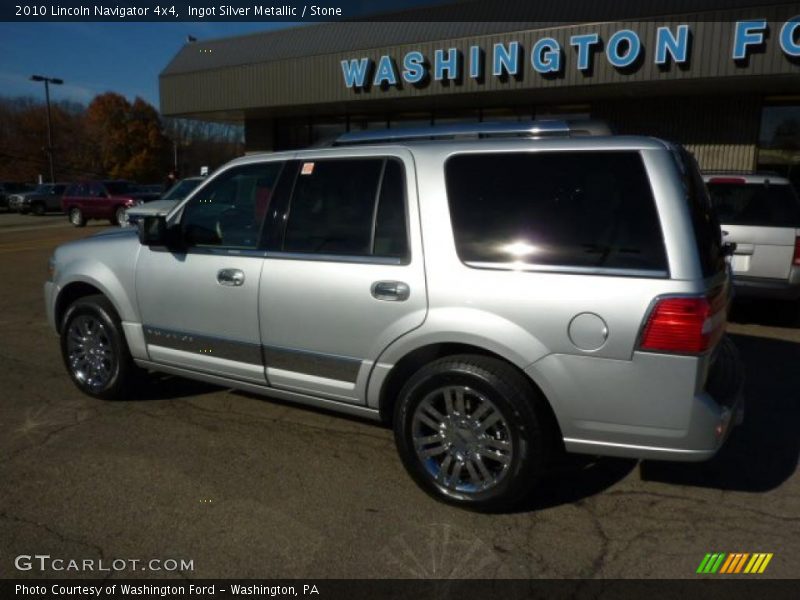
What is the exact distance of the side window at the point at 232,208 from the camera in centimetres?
388

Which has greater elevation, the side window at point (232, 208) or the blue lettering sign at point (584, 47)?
the blue lettering sign at point (584, 47)

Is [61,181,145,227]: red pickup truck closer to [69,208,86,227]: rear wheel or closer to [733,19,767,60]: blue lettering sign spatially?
[69,208,86,227]: rear wheel

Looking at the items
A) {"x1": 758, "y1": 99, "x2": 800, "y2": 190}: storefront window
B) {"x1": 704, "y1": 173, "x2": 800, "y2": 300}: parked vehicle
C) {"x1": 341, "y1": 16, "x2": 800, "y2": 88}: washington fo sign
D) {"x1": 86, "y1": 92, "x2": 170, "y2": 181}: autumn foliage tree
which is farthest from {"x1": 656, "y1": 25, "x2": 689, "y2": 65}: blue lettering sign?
{"x1": 86, "y1": 92, "x2": 170, "y2": 181}: autumn foliage tree

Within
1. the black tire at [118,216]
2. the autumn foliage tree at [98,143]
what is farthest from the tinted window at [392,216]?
the autumn foliage tree at [98,143]

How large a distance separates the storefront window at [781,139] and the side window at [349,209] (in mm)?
12742

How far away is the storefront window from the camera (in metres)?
12.9

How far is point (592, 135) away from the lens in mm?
3055

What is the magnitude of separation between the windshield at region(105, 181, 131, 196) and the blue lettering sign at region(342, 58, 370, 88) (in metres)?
12.5

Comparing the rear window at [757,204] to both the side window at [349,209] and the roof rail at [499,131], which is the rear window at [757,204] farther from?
the side window at [349,209]

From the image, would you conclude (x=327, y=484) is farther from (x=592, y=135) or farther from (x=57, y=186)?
(x=57, y=186)

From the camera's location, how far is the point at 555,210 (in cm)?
295
